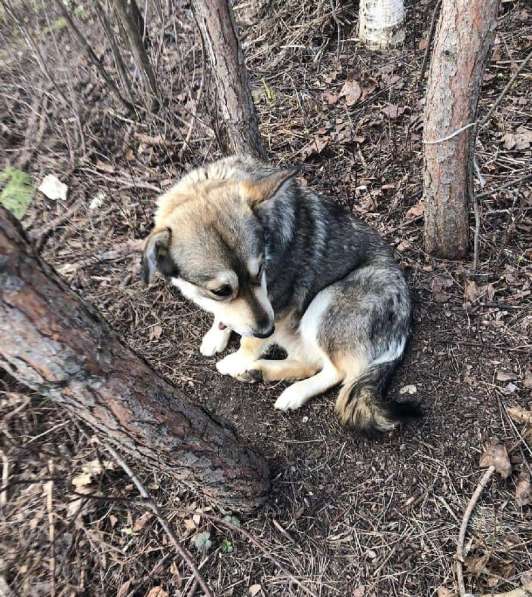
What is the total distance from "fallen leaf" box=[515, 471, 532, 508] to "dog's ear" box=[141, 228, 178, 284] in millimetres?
2366

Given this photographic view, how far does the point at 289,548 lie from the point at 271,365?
4.04ft

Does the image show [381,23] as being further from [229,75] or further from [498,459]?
[498,459]

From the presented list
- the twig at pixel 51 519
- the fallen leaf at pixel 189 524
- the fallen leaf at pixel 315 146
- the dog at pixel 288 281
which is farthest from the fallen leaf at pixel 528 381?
the twig at pixel 51 519

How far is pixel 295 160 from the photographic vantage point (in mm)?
4945

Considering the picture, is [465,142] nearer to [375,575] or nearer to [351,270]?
[351,270]

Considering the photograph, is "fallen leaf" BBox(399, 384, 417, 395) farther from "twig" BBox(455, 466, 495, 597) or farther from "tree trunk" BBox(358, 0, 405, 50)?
"tree trunk" BBox(358, 0, 405, 50)

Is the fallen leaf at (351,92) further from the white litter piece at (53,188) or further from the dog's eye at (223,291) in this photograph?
the dog's eye at (223,291)

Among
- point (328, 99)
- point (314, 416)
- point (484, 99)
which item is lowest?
point (314, 416)

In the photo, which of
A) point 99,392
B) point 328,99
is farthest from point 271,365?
point 328,99

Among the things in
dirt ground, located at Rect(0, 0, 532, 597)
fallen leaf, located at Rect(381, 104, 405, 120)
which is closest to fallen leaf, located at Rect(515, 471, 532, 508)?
dirt ground, located at Rect(0, 0, 532, 597)

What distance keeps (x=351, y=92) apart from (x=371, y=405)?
358 centimetres

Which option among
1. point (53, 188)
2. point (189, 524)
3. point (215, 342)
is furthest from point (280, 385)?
point (53, 188)

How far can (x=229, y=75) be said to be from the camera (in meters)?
3.72

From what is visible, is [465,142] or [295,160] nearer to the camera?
[465,142]
